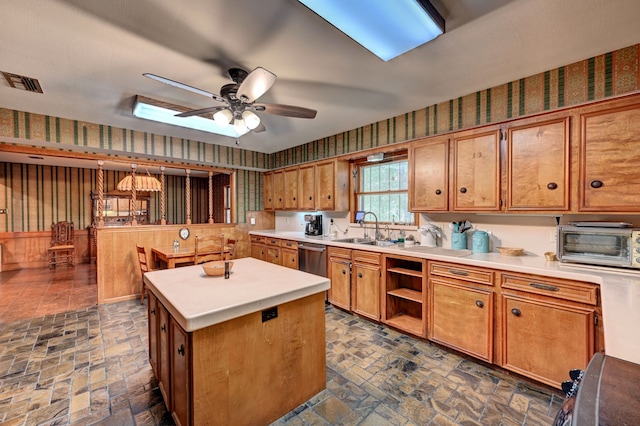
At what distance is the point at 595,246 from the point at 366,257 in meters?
1.96

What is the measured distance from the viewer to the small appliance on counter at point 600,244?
1.89 meters

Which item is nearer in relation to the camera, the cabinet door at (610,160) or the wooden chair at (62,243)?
the cabinet door at (610,160)

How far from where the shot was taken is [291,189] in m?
4.98

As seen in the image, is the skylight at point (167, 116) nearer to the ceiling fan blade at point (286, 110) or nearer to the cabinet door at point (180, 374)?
the ceiling fan blade at point (286, 110)

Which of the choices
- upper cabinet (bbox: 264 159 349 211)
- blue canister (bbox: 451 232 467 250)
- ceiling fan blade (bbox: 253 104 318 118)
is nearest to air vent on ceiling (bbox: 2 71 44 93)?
ceiling fan blade (bbox: 253 104 318 118)

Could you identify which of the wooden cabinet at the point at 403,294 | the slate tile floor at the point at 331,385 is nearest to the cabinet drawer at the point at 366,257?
the wooden cabinet at the point at 403,294

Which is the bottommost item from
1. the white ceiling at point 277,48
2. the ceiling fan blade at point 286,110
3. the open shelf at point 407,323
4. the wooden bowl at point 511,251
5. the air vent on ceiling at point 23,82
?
the open shelf at point 407,323

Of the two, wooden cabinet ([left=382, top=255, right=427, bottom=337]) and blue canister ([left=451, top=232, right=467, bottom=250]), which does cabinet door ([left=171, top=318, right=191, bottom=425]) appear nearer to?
wooden cabinet ([left=382, top=255, right=427, bottom=337])

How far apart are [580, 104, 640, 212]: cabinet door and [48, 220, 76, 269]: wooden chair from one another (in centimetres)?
896

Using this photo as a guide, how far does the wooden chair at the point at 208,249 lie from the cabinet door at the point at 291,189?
1411 mm

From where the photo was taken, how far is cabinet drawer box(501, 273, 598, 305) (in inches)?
73.8

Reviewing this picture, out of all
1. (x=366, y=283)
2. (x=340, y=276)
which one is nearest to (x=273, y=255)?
(x=340, y=276)

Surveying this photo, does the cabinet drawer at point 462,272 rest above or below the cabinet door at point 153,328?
above

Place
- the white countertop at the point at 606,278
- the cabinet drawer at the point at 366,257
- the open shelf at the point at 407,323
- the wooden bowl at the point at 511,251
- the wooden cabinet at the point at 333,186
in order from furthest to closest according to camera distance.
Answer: the wooden cabinet at the point at 333,186
the cabinet drawer at the point at 366,257
the open shelf at the point at 407,323
the wooden bowl at the point at 511,251
the white countertop at the point at 606,278
